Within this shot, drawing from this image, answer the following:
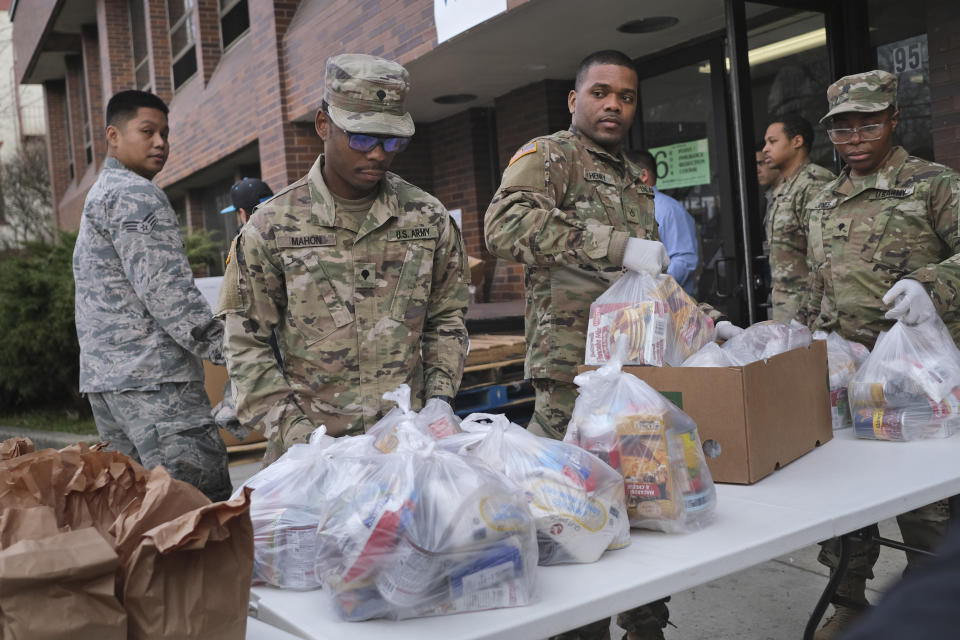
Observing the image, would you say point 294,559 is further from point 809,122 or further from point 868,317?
point 809,122

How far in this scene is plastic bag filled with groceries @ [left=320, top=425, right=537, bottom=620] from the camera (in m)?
1.33

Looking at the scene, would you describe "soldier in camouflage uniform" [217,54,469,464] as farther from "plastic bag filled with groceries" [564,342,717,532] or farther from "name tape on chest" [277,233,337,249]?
"plastic bag filled with groceries" [564,342,717,532]

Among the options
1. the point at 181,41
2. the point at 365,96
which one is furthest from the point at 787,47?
the point at 181,41

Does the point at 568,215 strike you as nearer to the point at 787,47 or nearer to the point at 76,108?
the point at 787,47

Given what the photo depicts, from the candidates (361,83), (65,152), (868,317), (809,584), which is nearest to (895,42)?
(868,317)

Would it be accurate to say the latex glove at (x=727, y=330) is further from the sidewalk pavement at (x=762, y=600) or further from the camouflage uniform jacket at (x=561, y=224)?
the sidewalk pavement at (x=762, y=600)

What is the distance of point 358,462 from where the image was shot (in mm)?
1499

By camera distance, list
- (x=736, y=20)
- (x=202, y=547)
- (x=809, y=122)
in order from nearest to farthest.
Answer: (x=202, y=547)
(x=736, y=20)
(x=809, y=122)

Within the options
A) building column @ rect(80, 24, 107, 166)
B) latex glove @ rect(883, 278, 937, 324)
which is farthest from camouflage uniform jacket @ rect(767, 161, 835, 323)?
building column @ rect(80, 24, 107, 166)

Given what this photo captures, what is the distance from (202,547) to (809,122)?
5320mm

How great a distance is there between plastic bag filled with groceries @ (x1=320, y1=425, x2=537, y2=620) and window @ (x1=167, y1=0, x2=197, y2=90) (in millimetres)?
12726

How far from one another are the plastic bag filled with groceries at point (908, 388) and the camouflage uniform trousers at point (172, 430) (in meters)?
2.23

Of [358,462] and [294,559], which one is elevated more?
[358,462]

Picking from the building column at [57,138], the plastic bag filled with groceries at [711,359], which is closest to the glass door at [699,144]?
the plastic bag filled with groceries at [711,359]
